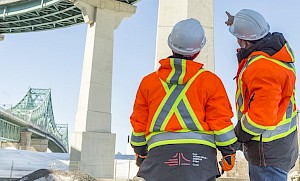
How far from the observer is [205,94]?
89.8 inches

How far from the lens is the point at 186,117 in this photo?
2.27m

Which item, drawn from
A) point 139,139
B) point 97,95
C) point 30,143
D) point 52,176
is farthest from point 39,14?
point 30,143

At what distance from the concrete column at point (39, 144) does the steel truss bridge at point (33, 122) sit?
129cm

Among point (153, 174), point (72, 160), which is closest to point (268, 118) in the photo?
point (153, 174)

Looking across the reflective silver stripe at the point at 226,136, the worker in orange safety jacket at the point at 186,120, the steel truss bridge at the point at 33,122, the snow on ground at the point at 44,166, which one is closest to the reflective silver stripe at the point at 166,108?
the worker in orange safety jacket at the point at 186,120

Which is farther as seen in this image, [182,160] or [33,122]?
[33,122]

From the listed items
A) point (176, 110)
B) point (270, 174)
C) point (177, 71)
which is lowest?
point (270, 174)

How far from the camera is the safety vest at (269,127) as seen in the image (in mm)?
2299

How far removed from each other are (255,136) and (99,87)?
718 inches

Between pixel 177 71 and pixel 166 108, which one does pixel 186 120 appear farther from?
pixel 177 71

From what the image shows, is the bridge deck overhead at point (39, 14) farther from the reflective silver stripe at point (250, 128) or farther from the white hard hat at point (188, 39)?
the reflective silver stripe at point (250, 128)

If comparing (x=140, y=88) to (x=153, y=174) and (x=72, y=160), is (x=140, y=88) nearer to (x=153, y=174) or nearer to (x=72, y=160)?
(x=153, y=174)

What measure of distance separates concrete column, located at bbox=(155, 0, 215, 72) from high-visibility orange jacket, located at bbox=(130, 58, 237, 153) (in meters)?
4.97

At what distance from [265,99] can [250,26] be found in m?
0.64
